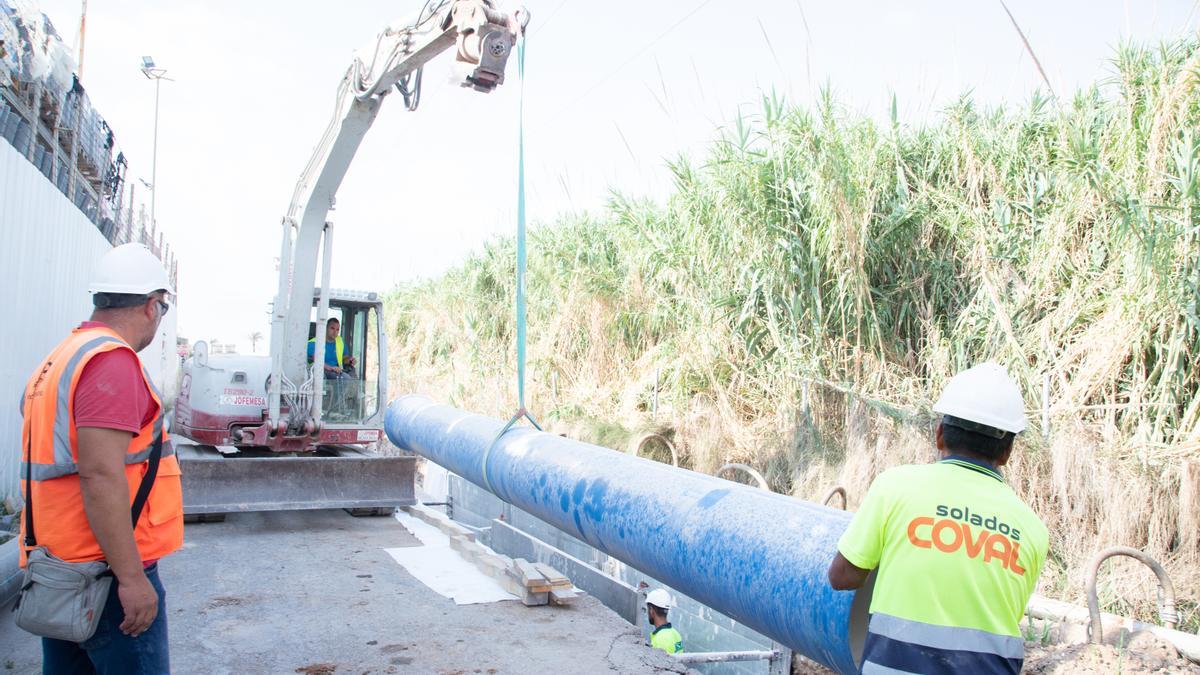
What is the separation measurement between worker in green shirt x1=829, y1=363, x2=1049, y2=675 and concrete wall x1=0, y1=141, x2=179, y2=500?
23.2 feet

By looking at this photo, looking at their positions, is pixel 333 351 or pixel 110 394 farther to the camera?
pixel 333 351

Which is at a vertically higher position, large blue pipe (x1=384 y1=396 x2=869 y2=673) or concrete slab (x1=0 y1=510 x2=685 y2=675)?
large blue pipe (x1=384 y1=396 x2=869 y2=673)

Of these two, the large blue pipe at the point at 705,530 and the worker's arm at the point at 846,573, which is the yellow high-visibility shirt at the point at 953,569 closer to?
the worker's arm at the point at 846,573

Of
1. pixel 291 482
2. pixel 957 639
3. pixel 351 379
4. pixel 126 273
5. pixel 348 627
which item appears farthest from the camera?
pixel 351 379

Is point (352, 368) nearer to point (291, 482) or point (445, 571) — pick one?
point (291, 482)

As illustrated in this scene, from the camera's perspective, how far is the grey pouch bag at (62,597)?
7.36ft

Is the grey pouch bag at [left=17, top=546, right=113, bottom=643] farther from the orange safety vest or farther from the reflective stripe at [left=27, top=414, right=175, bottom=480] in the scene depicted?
the reflective stripe at [left=27, top=414, right=175, bottom=480]

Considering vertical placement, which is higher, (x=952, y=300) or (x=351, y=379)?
(x=952, y=300)

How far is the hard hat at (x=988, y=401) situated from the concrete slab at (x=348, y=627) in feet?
7.56

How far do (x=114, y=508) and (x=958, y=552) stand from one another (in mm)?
2220

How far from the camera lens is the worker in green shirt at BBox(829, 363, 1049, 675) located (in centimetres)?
204

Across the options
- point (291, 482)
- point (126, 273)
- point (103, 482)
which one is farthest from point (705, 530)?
point (291, 482)

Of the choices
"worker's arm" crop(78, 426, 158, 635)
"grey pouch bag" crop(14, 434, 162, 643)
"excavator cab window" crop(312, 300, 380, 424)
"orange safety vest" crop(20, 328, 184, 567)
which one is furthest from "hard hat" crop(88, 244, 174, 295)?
"excavator cab window" crop(312, 300, 380, 424)

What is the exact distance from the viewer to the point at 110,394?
230 centimetres
